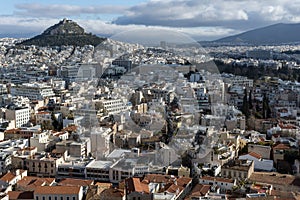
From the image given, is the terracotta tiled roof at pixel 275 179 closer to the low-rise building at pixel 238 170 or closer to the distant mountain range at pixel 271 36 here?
the low-rise building at pixel 238 170

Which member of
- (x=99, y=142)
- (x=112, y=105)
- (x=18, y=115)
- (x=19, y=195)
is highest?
(x=112, y=105)

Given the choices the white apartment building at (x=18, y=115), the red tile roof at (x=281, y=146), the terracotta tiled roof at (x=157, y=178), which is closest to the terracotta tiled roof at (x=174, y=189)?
the terracotta tiled roof at (x=157, y=178)

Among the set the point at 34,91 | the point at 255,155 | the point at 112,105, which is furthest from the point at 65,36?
the point at 255,155

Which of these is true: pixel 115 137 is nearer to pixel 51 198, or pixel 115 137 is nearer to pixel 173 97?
pixel 51 198

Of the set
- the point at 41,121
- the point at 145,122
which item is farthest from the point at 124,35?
the point at 41,121

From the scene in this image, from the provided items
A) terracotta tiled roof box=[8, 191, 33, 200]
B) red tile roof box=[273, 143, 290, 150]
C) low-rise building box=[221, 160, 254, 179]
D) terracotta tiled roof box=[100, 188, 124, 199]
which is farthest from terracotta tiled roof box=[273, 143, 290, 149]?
terracotta tiled roof box=[8, 191, 33, 200]

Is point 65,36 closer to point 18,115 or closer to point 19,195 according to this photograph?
point 18,115
